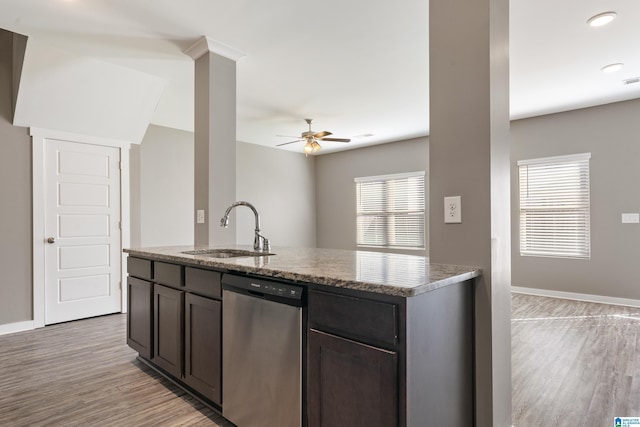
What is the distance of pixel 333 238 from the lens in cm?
787

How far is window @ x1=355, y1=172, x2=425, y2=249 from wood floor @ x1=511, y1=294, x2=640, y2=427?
8.81 ft

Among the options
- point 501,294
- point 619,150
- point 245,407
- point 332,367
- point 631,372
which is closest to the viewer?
point 332,367

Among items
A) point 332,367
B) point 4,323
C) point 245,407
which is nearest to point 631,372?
point 332,367

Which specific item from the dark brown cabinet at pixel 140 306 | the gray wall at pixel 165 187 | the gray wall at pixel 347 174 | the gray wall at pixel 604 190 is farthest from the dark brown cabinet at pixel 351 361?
the gray wall at pixel 347 174

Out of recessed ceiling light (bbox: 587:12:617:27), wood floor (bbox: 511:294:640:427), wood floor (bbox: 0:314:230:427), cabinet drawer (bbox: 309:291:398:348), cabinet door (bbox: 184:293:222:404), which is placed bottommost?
wood floor (bbox: 511:294:640:427)

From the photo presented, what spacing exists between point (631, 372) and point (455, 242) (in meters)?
2.13

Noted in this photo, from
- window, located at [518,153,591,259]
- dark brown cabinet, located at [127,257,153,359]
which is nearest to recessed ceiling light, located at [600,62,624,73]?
window, located at [518,153,591,259]

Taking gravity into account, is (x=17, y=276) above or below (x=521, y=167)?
below

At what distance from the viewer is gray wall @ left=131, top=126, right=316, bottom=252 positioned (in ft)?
16.9

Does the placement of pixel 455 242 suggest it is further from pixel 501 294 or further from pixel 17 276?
pixel 17 276

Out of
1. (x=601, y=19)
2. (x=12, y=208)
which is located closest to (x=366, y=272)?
(x=601, y=19)

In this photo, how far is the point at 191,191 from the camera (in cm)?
576

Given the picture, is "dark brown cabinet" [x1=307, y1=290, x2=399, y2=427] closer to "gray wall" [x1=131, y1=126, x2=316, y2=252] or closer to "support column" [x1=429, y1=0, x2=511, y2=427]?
"support column" [x1=429, y1=0, x2=511, y2=427]

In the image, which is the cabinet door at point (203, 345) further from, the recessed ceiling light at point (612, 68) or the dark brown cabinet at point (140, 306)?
the recessed ceiling light at point (612, 68)
